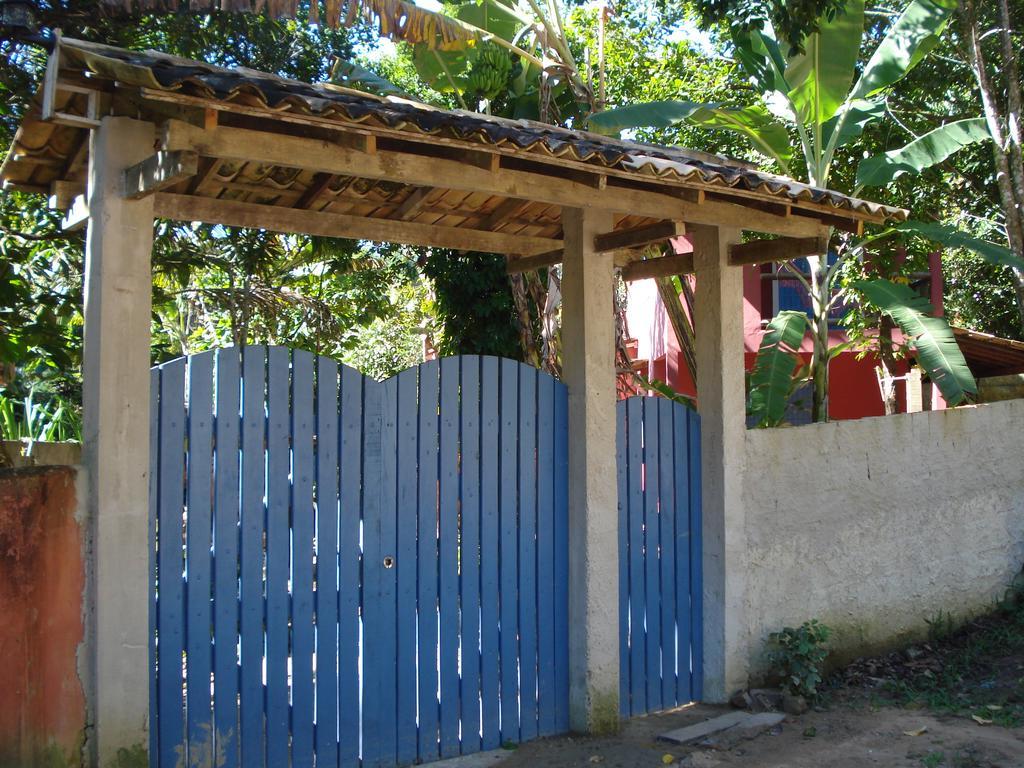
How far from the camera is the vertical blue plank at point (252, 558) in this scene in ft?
13.9

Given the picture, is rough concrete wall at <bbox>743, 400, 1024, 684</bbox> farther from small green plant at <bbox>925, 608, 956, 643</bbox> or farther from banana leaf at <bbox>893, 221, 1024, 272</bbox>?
banana leaf at <bbox>893, 221, 1024, 272</bbox>

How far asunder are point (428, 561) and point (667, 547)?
5.46ft

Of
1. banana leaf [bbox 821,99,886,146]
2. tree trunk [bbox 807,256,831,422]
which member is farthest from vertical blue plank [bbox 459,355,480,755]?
banana leaf [bbox 821,99,886,146]

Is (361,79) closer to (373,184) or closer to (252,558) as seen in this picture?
(373,184)

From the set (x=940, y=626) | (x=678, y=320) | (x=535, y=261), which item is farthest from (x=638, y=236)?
(x=678, y=320)

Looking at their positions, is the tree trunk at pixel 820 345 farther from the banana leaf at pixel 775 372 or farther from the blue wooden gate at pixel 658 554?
the blue wooden gate at pixel 658 554

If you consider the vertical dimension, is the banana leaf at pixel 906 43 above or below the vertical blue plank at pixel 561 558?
above

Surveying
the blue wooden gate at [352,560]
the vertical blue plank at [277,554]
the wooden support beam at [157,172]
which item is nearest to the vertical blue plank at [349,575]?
the blue wooden gate at [352,560]

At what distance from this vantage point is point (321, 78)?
35.3 feet

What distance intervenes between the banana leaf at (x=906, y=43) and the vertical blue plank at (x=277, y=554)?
6.37 metres

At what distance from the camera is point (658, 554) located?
18.9 feet

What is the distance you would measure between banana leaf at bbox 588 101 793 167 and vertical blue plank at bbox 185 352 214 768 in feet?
16.3

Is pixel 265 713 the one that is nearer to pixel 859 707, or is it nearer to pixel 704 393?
pixel 704 393

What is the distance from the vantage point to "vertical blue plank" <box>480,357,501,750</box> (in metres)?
5.05
